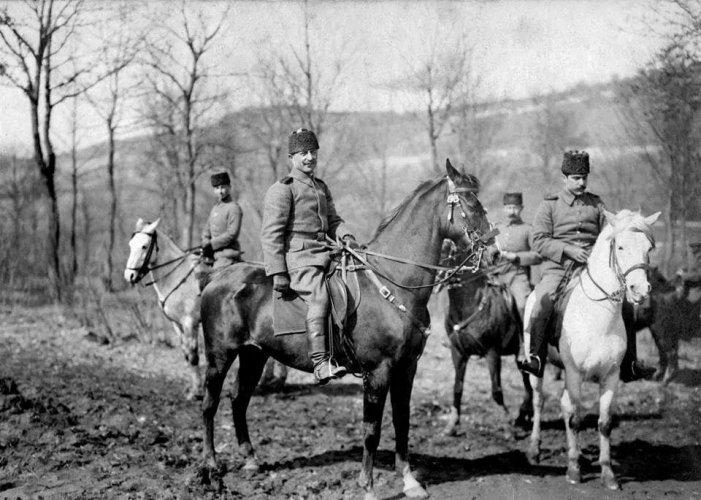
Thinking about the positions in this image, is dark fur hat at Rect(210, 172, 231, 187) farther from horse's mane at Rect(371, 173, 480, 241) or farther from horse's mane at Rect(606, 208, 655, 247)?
horse's mane at Rect(606, 208, 655, 247)

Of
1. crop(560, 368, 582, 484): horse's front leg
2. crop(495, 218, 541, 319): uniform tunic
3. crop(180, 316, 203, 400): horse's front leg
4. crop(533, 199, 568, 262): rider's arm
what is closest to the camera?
crop(560, 368, 582, 484): horse's front leg

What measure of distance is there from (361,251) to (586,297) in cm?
249

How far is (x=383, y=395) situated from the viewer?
5.65 metres

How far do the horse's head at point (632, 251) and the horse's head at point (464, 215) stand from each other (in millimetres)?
1370

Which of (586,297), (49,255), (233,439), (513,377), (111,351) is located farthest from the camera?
(49,255)

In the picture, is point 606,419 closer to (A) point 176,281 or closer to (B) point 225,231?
(B) point 225,231

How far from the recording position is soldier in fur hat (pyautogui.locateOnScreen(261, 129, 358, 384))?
5.52m

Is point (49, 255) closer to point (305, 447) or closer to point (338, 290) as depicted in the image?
point (305, 447)

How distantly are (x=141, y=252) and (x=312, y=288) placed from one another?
214 inches

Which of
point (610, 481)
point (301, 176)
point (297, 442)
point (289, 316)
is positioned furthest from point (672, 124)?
point (289, 316)

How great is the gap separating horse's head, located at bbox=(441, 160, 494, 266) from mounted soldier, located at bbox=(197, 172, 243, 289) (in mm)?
4682

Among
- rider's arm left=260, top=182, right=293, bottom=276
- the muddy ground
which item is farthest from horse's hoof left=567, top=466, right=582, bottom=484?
rider's arm left=260, top=182, right=293, bottom=276

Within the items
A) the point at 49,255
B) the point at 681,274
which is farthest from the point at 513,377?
the point at 49,255

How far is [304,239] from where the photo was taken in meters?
5.93
